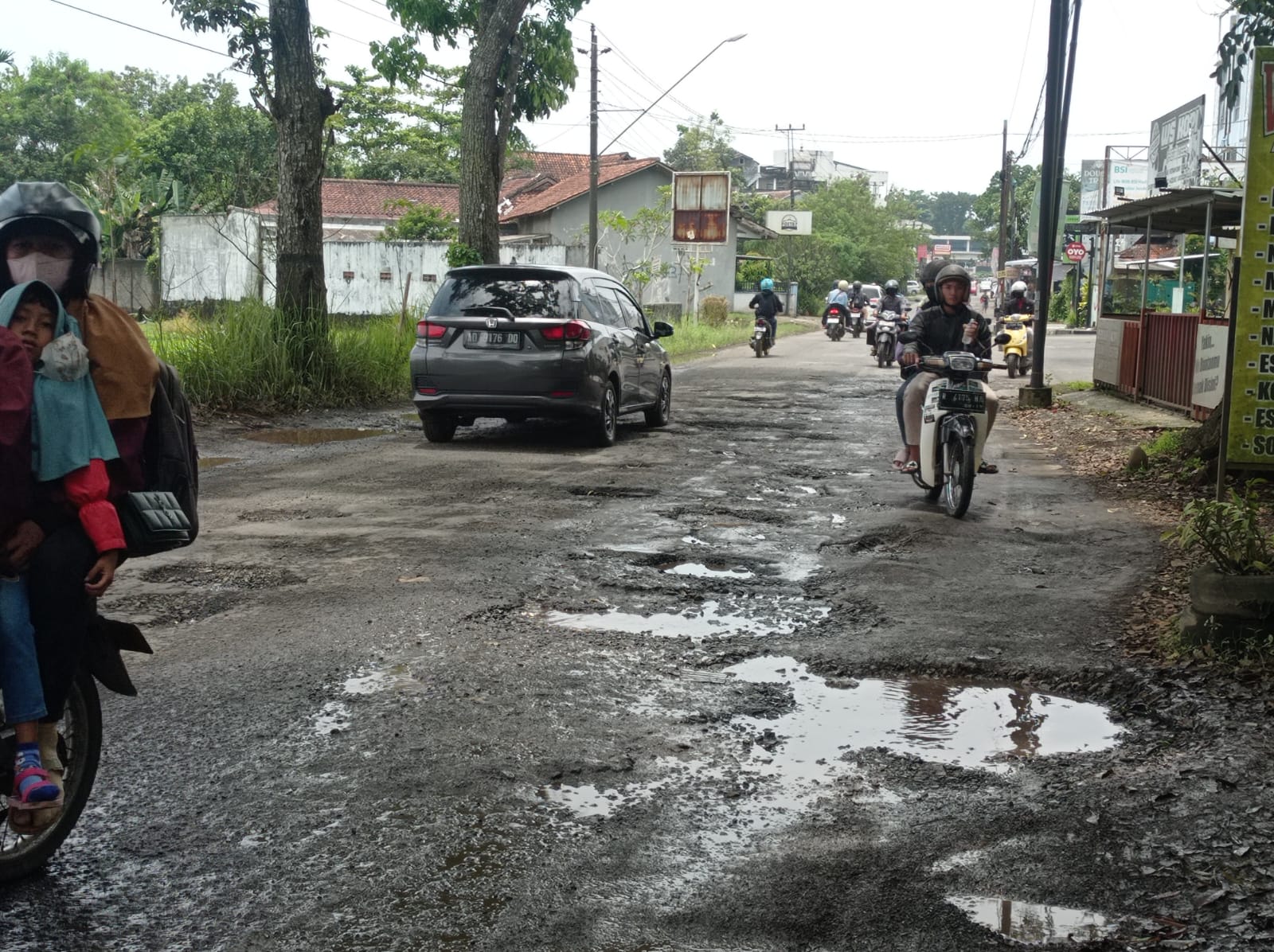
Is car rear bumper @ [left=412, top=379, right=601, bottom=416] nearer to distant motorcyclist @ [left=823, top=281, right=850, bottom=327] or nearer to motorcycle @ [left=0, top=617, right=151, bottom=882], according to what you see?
motorcycle @ [left=0, top=617, right=151, bottom=882]

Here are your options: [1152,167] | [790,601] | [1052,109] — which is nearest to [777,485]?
[790,601]

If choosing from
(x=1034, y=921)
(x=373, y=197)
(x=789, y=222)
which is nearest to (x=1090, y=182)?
(x=789, y=222)

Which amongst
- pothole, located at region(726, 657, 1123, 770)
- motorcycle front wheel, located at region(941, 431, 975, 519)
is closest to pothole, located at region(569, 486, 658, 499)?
motorcycle front wheel, located at region(941, 431, 975, 519)

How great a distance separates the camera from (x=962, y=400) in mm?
9758

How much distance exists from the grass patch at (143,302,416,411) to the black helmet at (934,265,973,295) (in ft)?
29.1

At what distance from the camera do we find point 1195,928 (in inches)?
128

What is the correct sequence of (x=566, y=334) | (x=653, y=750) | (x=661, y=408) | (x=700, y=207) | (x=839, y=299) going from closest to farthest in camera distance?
1. (x=653, y=750)
2. (x=566, y=334)
3. (x=661, y=408)
4. (x=839, y=299)
5. (x=700, y=207)

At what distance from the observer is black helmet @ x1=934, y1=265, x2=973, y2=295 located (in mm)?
9975

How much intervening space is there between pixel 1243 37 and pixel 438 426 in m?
7.81

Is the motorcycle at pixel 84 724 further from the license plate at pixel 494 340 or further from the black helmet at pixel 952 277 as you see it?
the license plate at pixel 494 340

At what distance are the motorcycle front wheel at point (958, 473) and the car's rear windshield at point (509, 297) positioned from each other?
4532 millimetres

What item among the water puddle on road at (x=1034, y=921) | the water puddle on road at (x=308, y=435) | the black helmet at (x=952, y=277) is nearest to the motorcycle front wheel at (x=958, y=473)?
the black helmet at (x=952, y=277)

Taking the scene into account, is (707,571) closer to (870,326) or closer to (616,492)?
(616,492)

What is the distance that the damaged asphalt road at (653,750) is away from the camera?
3.36 meters
